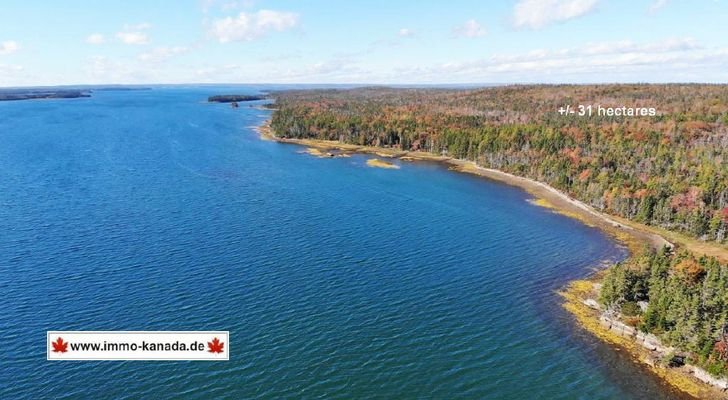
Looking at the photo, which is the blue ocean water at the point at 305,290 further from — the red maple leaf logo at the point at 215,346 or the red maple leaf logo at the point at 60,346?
the red maple leaf logo at the point at 215,346

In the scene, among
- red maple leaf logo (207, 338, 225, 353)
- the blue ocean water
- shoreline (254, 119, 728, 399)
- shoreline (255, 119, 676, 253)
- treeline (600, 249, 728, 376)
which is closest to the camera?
the blue ocean water

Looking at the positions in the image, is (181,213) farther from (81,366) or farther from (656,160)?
(656,160)

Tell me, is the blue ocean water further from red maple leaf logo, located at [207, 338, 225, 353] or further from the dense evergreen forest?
the dense evergreen forest

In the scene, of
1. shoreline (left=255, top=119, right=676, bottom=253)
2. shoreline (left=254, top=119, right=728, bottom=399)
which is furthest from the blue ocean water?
shoreline (left=255, top=119, right=676, bottom=253)

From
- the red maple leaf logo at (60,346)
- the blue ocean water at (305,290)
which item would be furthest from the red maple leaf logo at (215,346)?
the red maple leaf logo at (60,346)

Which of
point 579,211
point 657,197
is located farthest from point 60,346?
point 657,197

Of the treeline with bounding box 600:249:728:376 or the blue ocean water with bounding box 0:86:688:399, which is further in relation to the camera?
the treeline with bounding box 600:249:728:376

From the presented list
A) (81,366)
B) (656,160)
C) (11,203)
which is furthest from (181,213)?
(656,160)
